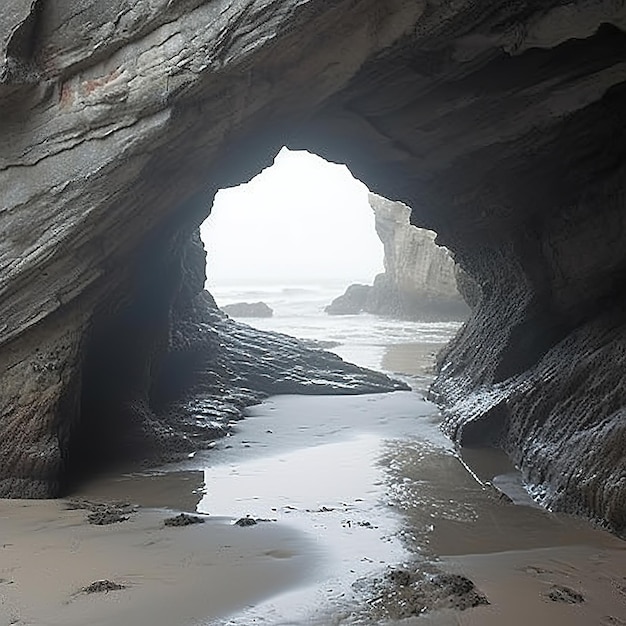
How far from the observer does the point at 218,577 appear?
3.65m

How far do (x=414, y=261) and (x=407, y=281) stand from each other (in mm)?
741

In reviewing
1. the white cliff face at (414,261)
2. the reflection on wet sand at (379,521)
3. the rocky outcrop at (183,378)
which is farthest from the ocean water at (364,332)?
the reflection on wet sand at (379,521)

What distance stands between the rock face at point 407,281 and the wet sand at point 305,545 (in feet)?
57.3

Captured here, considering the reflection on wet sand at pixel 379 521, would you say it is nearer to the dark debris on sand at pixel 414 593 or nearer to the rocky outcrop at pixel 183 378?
the dark debris on sand at pixel 414 593

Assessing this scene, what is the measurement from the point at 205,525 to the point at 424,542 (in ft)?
4.23

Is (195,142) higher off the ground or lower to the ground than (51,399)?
higher

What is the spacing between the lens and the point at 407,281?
86.2 ft

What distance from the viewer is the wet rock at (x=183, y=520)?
185 inches

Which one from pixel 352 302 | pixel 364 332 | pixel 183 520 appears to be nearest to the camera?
pixel 183 520

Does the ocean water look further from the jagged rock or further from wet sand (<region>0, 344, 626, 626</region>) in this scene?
wet sand (<region>0, 344, 626, 626</region>)

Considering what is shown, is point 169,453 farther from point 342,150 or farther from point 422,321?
point 422,321

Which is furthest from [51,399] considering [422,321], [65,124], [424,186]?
[422,321]

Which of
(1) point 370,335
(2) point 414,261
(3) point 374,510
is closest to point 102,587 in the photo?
(3) point 374,510

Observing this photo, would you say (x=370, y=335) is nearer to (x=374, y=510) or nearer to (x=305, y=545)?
(x=374, y=510)
